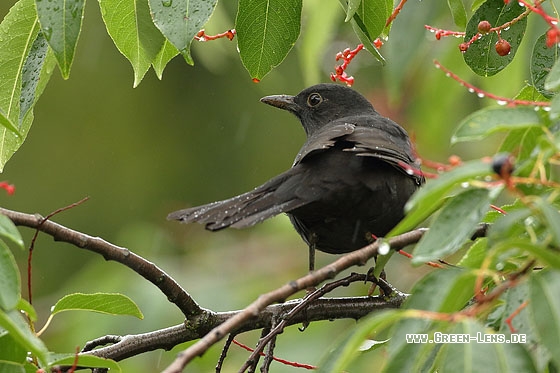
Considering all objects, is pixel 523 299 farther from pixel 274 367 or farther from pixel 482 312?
pixel 274 367

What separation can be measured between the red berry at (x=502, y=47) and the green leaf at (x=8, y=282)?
1871mm

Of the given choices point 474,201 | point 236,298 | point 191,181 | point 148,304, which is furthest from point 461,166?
point 191,181

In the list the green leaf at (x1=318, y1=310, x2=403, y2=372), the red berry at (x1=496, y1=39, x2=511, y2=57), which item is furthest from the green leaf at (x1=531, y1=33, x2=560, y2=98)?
the green leaf at (x1=318, y1=310, x2=403, y2=372)

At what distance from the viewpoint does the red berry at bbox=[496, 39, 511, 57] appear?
3018 mm

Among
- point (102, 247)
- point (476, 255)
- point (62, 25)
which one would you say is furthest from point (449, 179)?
point (62, 25)

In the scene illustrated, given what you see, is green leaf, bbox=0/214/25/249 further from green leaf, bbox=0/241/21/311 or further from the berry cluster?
the berry cluster

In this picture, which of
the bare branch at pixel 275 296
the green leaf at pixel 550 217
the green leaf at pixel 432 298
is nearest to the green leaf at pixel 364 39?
the bare branch at pixel 275 296

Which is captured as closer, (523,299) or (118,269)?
(523,299)

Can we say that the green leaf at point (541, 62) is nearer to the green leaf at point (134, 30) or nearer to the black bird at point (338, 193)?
the black bird at point (338, 193)

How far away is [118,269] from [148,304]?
2.98 feet

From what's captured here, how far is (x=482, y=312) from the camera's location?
182 cm

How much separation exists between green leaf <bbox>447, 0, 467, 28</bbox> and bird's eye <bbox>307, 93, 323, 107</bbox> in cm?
183

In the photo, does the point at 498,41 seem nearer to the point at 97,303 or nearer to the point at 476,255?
the point at 476,255

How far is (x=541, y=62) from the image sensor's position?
2893mm
